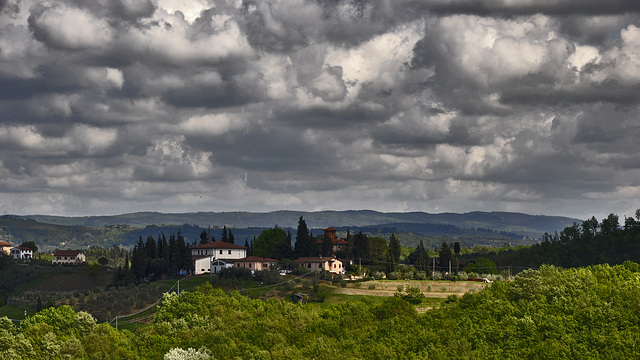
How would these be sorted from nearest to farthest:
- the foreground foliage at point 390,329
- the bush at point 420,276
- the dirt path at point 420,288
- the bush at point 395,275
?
the foreground foliage at point 390,329
the dirt path at point 420,288
the bush at point 420,276
the bush at point 395,275

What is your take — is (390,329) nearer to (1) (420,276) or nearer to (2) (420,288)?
(2) (420,288)

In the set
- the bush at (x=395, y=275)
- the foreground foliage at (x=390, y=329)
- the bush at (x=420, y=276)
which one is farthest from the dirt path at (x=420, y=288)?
the foreground foliage at (x=390, y=329)

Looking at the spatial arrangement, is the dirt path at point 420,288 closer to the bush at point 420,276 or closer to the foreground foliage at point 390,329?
the bush at point 420,276

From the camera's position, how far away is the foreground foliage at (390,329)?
91.2 metres

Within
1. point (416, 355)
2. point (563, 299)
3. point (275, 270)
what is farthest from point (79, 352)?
point (275, 270)

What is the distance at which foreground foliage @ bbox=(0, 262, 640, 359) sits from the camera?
91188 millimetres

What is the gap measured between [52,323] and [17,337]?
1536cm

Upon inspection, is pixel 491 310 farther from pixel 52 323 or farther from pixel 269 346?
pixel 52 323

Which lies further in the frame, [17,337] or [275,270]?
[275,270]

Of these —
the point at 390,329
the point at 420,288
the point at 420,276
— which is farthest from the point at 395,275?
the point at 390,329

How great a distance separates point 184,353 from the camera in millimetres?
95000

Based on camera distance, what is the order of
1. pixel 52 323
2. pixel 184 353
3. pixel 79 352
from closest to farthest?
pixel 184 353 → pixel 79 352 → pixel 52 323

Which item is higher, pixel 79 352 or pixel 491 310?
pixel 491 310

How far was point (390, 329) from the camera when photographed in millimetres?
105312
